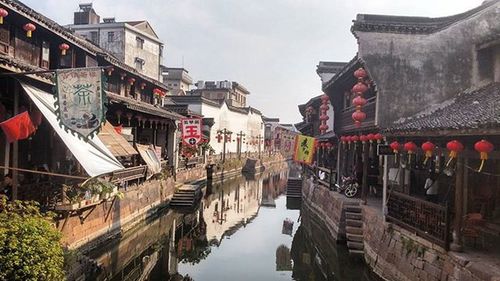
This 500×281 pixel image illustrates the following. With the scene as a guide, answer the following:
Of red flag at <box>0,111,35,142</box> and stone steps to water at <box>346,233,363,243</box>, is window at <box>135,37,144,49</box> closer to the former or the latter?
stone steps to water at <box>346,233,363,243</box>

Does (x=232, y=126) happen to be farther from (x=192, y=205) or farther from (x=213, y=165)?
(x=192, y=205)

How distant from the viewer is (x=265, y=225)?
25.2m

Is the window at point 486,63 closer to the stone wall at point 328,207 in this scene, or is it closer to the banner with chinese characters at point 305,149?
the stone wall at point 328,207

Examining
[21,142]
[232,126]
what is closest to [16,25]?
[21,142]

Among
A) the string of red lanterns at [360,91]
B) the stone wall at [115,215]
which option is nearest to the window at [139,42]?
the stone wall at [115,215]

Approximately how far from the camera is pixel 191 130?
27422 millimetres

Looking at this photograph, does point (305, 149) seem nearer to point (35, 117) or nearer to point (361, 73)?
point (361, 73)

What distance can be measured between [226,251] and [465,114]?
11524 mm

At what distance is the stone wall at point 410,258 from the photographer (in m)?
9.15

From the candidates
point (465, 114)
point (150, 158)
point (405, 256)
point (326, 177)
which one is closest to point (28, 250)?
point (405, 256)

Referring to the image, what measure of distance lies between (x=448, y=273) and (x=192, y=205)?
18.7m

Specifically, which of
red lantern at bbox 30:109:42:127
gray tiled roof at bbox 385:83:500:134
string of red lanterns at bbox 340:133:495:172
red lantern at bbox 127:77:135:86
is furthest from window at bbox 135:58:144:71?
gray tiled roof at bbox 385:83:500:134

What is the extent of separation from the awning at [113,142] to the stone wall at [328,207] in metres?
9.46

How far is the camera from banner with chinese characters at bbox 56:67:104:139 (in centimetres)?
938
